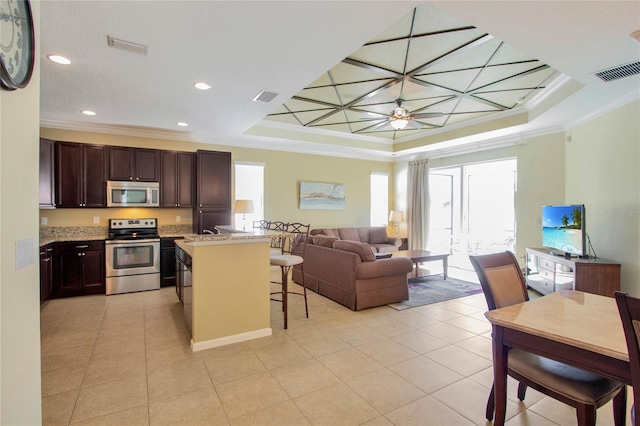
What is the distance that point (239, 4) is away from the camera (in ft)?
6.65

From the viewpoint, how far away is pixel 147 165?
5.25m

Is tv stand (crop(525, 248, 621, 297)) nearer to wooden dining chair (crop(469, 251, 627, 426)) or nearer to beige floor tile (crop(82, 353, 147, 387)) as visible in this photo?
wooden dining chair (crop(469, 251, 627, 426))

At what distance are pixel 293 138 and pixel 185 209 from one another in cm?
249

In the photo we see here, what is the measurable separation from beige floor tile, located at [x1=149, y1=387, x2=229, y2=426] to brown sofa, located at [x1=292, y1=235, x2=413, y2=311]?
87.9 inches

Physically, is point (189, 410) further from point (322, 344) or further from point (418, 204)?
point (418, 204)

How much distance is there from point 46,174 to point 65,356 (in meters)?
2.90

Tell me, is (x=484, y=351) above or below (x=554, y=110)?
below

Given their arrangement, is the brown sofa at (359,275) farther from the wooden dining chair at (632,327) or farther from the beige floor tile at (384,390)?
the wooden dining chair at (632,327)

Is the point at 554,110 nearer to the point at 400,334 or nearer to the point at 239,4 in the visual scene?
the point at 400,334

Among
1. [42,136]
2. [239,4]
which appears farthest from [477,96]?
[42,136]

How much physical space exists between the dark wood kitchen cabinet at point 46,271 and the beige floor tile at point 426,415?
4.42m

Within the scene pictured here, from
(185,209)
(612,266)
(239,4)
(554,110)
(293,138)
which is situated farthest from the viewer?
(293,138)

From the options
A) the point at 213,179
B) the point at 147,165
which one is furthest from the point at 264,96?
the point at 147,165

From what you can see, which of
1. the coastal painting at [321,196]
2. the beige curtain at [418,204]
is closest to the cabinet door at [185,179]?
the coastal painting at [321,196]
